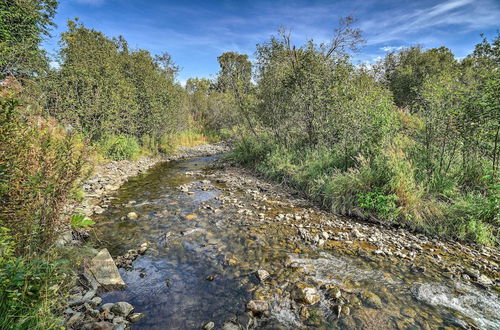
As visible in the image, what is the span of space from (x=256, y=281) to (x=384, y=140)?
654 centimetres

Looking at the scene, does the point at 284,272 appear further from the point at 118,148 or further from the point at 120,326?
the point at 118,148

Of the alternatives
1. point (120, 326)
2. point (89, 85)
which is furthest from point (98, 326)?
point (89, 85)

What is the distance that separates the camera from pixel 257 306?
139 inches

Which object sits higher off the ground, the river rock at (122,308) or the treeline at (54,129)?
the treeline at (54,129)

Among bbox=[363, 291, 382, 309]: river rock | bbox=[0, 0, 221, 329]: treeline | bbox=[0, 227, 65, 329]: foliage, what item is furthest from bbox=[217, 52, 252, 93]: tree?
bbox=[0, 227, 65, 329]: foliage

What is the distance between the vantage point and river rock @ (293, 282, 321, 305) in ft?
12.1

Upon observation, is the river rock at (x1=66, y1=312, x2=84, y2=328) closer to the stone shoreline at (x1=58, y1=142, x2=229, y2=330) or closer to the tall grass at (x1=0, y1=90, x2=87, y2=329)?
the stone shoreline at (x1=58, y1=142, x2=229, y2=330)

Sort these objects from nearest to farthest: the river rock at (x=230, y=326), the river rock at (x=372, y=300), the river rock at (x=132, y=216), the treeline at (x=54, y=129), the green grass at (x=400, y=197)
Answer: the treeline at (x=54, y=129) < the river rock at (x=230, y=326) < the river rock at (x=372, y=300) < the green grass at (x=400, y=197) < the river rock at (x=132, y=216)

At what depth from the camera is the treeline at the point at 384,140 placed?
6.04 metres

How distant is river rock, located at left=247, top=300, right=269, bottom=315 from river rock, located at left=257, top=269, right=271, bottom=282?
0.55 meters

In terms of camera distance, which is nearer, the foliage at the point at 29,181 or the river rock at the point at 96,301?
the foliage at the point at 29,181

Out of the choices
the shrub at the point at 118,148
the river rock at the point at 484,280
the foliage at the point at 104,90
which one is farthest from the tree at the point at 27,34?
the river rock at the point at 484,280

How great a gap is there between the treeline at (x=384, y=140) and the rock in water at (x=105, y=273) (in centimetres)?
589

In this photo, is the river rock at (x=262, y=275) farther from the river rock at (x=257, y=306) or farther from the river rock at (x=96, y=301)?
the river rock at (x=96, y=301)
